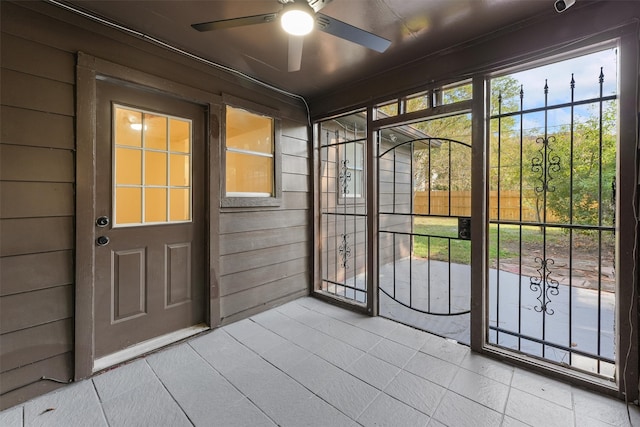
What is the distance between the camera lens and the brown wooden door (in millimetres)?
2047

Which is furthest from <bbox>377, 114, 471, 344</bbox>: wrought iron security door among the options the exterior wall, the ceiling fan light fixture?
the exterior wall

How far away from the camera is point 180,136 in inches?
97.8

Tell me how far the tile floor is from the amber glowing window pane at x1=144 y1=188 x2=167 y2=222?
1.09m

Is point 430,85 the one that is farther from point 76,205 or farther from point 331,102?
point 76,205

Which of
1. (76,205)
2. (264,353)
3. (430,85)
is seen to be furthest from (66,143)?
(430,85)

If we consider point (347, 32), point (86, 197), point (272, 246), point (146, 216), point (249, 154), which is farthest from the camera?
point (272, 246)

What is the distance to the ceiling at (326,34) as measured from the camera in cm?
180

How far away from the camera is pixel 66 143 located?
5.94 feet

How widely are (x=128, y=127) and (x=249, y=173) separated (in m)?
1.12

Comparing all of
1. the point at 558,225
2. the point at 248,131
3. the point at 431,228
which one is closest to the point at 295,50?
the point at 248,131

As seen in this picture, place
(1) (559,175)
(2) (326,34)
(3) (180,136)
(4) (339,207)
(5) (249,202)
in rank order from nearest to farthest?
(1) (559,175), (2) (326,34), (3) (180,136), (5) (249,202), (4) (339,207)

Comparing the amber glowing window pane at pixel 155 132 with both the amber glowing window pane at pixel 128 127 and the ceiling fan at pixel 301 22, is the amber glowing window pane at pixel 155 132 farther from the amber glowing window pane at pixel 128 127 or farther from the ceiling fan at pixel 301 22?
the ceiling fan at pixel 301 22

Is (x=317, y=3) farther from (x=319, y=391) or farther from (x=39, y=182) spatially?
(x=319, y=391)

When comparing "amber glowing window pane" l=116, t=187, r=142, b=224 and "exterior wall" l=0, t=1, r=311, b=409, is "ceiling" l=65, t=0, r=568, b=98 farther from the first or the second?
"amber glowing window pane" l=116, t=187, r=142, b=224
